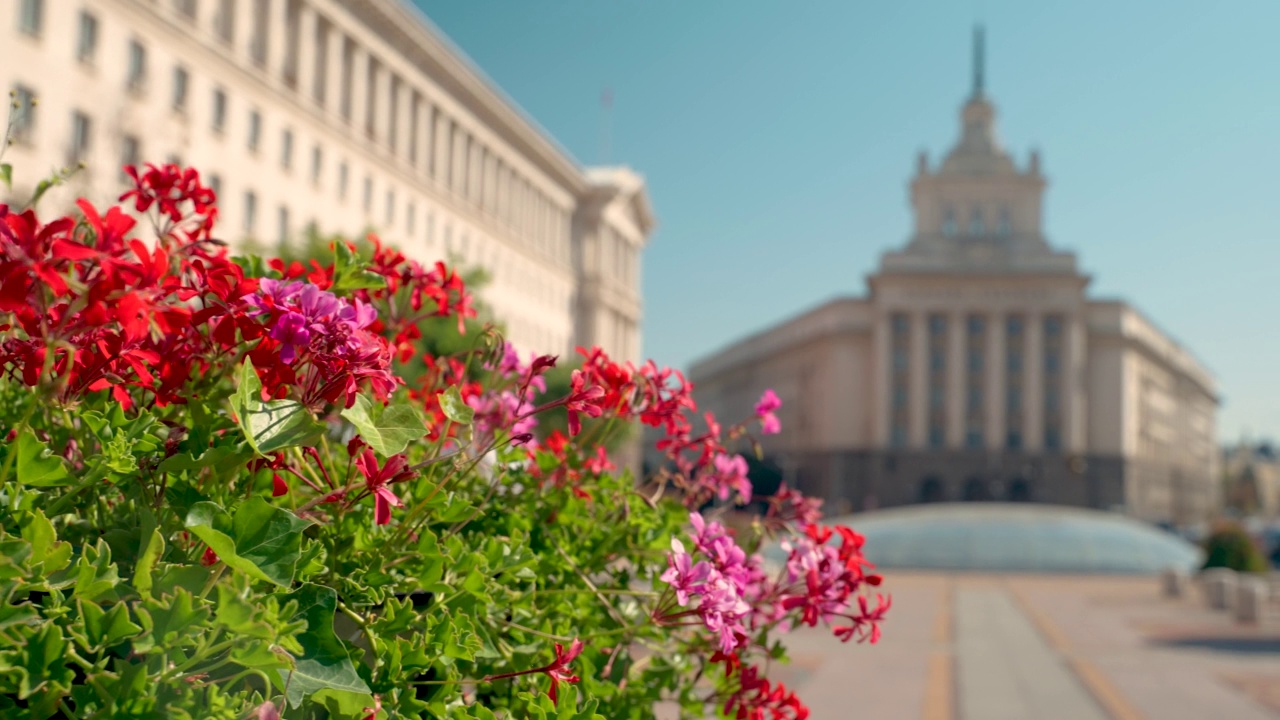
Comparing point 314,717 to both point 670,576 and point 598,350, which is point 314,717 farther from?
point 598,350

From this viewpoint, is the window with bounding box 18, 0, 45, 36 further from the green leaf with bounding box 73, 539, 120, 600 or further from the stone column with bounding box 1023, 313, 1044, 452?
the stone column with bounding box 1023, 313, 1044, 452

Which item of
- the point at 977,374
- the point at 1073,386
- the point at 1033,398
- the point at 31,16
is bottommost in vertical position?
the point at 1033,398

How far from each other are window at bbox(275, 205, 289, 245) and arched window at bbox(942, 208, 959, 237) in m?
80.6

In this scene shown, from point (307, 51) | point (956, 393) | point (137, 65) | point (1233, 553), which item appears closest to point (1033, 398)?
point (956, 393)

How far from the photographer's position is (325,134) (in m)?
49.8

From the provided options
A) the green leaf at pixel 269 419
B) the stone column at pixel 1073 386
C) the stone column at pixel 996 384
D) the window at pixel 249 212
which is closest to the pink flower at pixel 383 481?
the green leaf at pixel 269 419

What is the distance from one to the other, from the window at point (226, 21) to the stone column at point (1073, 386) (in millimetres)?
75526

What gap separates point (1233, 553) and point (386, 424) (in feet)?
133

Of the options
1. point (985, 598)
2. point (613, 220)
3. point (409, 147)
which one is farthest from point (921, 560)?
point (613, 220)

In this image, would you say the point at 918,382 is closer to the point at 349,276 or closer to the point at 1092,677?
the point at 1092,677

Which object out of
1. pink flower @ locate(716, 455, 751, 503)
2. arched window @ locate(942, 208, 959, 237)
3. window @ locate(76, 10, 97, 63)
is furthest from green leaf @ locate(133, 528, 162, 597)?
arched window @ locate(942, 208, 959, 237)

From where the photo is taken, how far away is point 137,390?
7.35ft

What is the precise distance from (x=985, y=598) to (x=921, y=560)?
15571mm

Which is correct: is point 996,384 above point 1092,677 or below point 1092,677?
above
